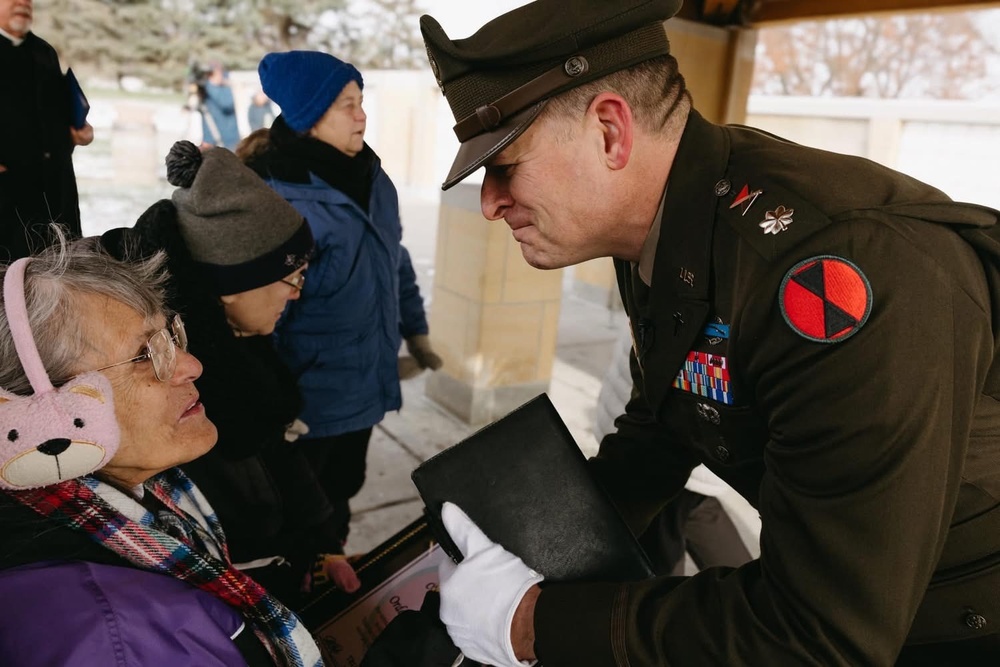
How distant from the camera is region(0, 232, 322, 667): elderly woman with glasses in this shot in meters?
0.98

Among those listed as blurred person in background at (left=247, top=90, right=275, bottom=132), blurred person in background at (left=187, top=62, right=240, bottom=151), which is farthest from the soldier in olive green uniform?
blurred person in background at (left=247, top=90, right=275, bottom=132)

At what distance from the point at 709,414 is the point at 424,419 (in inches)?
144

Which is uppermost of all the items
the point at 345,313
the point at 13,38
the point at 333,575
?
the point at 13,38

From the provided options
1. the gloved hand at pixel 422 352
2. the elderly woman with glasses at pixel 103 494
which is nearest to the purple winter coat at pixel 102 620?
the elderly woman with glasses at pixel 103 494

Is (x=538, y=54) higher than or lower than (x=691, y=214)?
higher

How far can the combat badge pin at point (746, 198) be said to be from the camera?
1.08 m

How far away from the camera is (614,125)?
1149mm

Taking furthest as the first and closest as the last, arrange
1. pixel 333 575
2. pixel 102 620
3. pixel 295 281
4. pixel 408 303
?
pixel 408 303
pixel 295 281
pixel 333 575
pixel 102 620

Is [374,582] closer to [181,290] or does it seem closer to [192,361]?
[192,361]

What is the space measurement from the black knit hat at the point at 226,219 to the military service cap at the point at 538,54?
0.77 meters

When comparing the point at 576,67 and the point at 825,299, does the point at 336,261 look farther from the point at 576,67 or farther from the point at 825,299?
the point at 825,299

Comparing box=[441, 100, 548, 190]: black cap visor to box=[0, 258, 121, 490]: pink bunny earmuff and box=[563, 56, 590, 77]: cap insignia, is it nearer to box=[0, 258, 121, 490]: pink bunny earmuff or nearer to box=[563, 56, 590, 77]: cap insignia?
box=[563, 56, 590, 77]: cap insignia

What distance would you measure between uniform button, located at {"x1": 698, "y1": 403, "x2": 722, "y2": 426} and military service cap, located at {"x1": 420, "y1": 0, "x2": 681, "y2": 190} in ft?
1.79

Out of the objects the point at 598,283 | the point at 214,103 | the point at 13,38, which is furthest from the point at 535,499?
the point at 214,103
